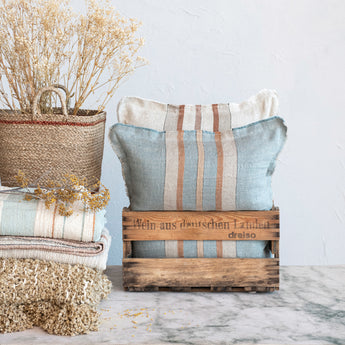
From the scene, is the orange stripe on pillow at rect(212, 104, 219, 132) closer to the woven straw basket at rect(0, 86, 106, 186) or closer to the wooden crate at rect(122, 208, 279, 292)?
the wooden crate at rect(122, 208, 279, 292)

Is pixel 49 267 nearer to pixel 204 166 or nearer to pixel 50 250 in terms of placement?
pixel 50 250

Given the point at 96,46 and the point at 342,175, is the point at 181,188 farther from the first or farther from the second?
the point at 342,175

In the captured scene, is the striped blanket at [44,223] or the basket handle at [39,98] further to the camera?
the basket handle at [39,98]

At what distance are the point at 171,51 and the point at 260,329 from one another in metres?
1.10

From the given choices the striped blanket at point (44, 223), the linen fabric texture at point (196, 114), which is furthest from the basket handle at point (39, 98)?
the striped blanket at point (44, 223)

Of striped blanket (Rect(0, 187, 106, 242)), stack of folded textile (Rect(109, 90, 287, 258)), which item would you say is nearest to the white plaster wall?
stack of folded textile (Rect(109, 90, 287, 258))

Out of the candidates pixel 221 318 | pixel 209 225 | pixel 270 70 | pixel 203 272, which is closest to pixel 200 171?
pixel 209 225

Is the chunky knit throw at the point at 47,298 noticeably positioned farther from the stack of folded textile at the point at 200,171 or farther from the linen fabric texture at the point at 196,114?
the linen fabric texture at the point at 196,114

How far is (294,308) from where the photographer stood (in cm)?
125

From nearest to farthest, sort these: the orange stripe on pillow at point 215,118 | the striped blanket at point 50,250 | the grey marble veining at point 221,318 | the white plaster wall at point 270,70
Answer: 1. the grey marble veining at point 221,318
2. the striped blanket at point 50,250
3. the orange stripe on pillow at point 215,118
4. the white plaster wall at point 270,70

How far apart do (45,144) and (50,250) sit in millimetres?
342

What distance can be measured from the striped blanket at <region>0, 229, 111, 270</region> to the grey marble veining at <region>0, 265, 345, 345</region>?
130 mm

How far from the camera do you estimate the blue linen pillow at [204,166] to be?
1297 millimetres

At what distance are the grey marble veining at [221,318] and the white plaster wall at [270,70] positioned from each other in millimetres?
592
